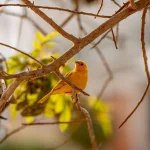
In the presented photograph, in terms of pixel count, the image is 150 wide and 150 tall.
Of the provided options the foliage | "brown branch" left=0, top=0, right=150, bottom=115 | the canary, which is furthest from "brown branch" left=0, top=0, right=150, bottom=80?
the foliage

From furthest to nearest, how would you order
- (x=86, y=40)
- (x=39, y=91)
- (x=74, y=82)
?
(x=39, y=91), (x=74, y=82), (x=86, y=40)

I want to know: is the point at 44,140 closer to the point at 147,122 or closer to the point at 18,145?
the point at 18,145

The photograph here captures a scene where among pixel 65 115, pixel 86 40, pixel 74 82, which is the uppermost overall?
pixel 86 40

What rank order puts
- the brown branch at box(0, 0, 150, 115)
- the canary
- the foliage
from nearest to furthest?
the brown branch at box(0, 0, 150, 115)
the canary
the foliage

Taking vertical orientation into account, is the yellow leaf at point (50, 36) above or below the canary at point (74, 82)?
above

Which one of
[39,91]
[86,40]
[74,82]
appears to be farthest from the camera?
[39,91]

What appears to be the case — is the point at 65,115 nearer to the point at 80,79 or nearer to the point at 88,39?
the point at 80,79

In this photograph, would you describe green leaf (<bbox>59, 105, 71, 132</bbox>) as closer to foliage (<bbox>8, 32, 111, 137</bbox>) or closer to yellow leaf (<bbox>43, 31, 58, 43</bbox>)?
foliage (<bbox>8, 32, 111, 137</bbox>)

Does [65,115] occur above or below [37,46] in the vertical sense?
below

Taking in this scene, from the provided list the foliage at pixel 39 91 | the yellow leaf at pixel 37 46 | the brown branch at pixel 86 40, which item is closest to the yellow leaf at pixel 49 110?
the foliage at pixel 39 91

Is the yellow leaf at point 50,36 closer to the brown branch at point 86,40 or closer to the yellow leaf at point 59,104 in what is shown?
the yellow leaf at point 59,104

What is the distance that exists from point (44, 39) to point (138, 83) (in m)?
3.68

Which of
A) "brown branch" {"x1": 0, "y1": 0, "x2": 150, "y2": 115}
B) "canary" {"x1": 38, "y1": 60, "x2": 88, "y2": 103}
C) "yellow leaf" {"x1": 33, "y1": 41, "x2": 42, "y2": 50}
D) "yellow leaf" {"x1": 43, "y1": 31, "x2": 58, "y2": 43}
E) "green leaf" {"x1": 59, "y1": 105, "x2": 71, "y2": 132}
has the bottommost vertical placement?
"green leaf" {"x1": 59, "y1": 105, "x2": 71, "y2": 132}

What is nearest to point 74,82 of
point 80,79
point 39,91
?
point 80,79
